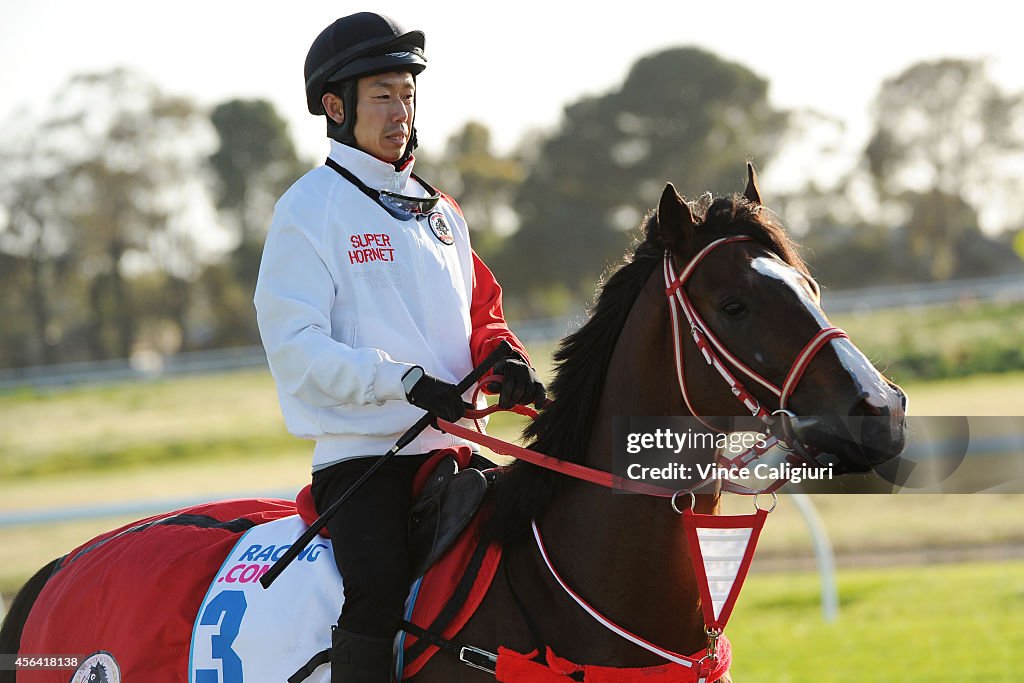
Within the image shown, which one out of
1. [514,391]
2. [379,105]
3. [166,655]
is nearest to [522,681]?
[514,391]

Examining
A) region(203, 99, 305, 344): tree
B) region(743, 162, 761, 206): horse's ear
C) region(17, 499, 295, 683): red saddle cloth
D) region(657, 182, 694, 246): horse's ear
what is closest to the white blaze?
region(657, 182, 694, 246): horse's ear

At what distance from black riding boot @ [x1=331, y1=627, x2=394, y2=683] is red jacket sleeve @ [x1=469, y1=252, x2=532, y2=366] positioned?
0.93 metres

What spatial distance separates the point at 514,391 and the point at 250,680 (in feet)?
3.83

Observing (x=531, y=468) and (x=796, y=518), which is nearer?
(x=531, y=468)

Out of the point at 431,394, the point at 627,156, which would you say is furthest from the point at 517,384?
the point at 627,156

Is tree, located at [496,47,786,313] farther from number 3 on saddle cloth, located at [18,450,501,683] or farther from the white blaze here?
the white blaze

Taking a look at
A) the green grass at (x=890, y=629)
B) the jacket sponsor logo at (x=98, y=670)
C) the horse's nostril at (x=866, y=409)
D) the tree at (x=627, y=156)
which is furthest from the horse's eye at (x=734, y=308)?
the tree at (x=627, y=156)

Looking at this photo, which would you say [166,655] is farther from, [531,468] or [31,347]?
[31,347]

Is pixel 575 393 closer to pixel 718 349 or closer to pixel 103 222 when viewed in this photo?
pixel 718 349

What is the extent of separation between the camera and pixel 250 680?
323cm

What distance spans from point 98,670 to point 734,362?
2.30m

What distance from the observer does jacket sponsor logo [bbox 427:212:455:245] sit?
344 centimetres

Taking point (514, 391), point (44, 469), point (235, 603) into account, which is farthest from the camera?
point (44, 469)

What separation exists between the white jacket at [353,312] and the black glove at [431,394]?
27 millimetres
